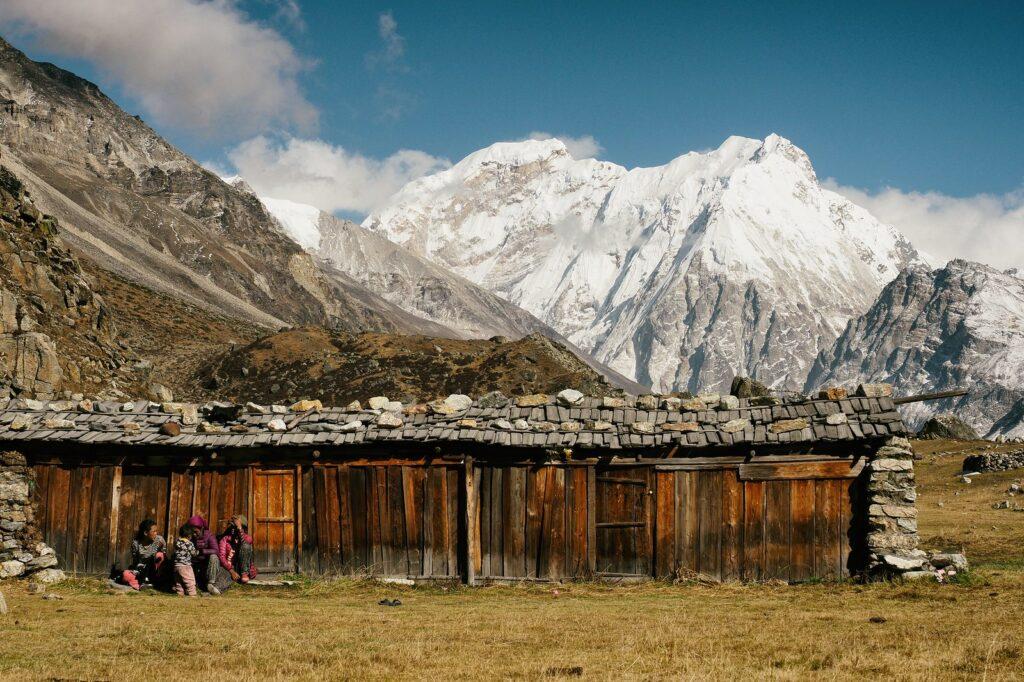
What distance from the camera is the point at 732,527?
56.7ft

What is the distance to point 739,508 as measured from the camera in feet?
56.6

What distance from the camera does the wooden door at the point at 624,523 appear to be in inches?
688

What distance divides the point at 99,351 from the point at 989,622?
1523 inches

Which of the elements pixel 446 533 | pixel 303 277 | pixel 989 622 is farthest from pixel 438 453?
pixel 303 277

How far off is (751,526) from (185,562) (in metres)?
10.2

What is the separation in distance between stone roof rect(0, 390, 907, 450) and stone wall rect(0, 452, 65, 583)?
800mm

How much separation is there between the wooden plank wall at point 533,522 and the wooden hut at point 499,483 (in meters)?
0.03

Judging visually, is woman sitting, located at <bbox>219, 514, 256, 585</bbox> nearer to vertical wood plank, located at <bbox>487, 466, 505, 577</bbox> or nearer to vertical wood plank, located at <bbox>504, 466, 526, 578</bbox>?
vertical wood plank, located at <bbox>487, 466, 505, 577</bbox>

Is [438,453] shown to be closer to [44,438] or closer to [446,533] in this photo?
[446,533]

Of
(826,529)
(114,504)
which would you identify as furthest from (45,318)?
(826,529)

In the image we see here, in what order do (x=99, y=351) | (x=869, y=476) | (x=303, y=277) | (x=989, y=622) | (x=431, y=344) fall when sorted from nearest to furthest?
(x=989, y=622) → (x=869, y=476) → (x=99, y=351) → (x=431, y=344) → (x=303, y=277)

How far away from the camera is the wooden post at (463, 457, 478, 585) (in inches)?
686

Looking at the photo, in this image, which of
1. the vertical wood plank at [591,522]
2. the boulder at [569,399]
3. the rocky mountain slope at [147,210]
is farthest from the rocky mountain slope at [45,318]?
the rocky mountain slope at [147,210]

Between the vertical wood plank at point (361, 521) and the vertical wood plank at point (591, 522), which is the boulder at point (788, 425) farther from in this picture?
the vertical wood plank at point (361, 521)
